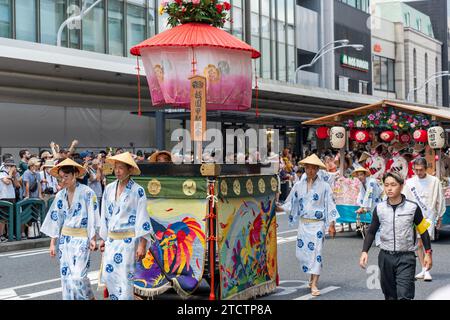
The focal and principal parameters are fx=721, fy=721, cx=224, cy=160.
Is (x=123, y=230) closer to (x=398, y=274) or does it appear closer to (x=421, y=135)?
(x=398, y=274)

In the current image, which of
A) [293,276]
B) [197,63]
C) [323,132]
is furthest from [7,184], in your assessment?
[323,132]

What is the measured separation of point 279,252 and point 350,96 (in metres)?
23.9

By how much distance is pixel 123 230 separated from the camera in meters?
6.98

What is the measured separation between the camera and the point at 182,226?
8227mm

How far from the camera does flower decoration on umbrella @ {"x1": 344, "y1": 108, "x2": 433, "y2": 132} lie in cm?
1539

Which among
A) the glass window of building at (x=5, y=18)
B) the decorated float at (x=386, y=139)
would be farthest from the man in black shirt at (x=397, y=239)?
the glass window of building at (x=5, y=18)

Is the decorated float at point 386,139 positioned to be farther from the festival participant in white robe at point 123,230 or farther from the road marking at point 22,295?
the festival participant in white robe at point 123,230

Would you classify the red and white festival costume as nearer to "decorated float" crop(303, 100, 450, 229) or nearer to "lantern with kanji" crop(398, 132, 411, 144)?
"decorated float" crop(303, 100, 450, 229)

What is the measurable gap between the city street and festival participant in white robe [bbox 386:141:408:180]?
223cm

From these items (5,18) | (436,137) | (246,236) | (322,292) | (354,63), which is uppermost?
(354,63)

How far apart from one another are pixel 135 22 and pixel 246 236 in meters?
25.6

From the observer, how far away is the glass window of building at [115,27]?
3106 centimetres

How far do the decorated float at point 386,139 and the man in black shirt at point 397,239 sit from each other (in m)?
7.95

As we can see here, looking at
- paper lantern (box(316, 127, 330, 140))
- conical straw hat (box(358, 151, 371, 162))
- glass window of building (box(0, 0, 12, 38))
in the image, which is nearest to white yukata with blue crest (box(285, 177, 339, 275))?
conical straw hat (box(358, 151, 371, 162))
